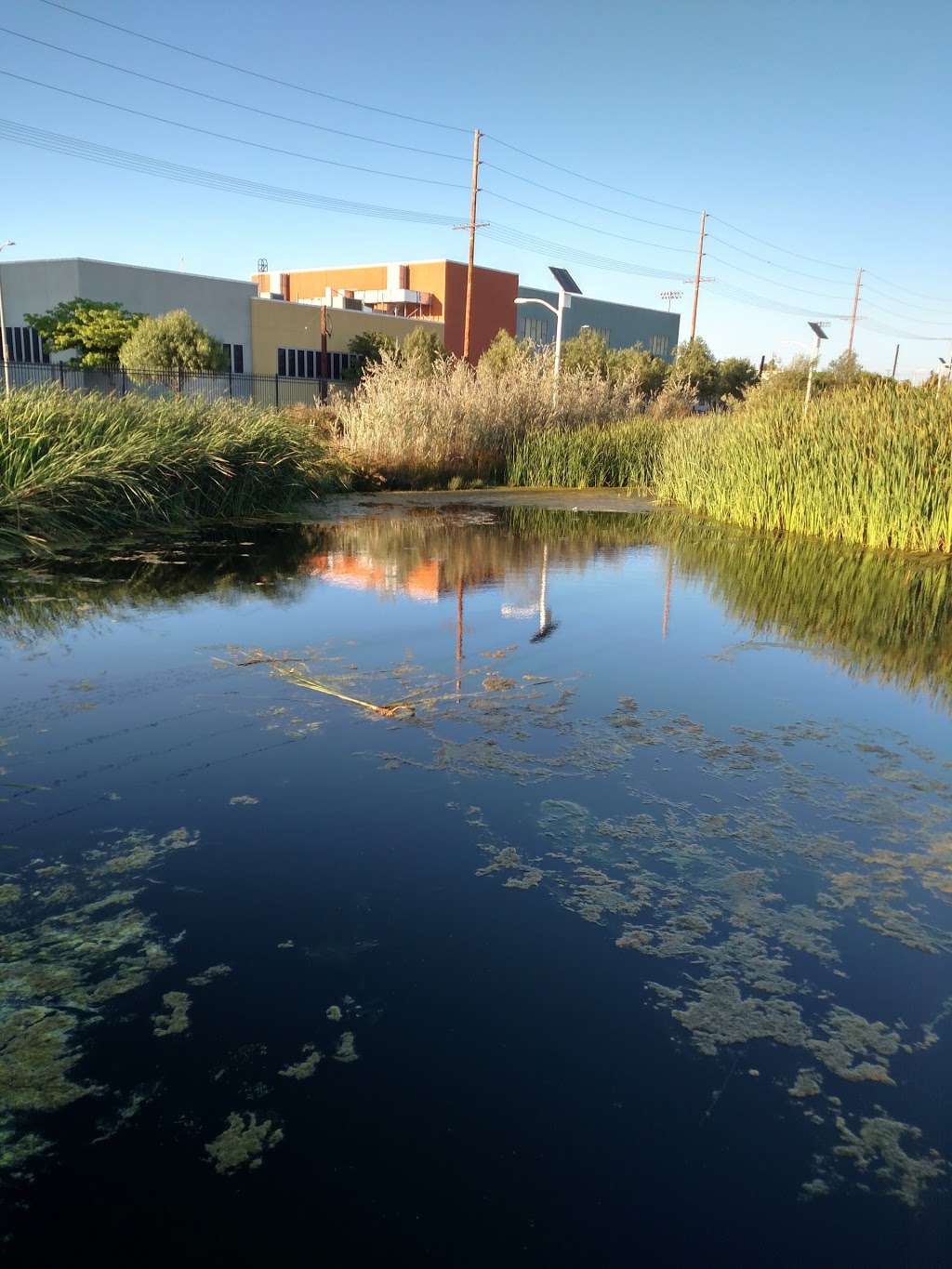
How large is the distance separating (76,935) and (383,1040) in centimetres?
98

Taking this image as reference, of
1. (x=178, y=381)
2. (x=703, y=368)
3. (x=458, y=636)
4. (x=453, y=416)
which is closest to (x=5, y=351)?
(x=178, y=381)

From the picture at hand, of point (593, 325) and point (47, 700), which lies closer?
point (47, 700)

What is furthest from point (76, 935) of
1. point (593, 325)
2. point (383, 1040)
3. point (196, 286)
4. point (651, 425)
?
point (593, 325)

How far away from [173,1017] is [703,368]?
4404 centimetres

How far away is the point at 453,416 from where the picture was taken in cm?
1490

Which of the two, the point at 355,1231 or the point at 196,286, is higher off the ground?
the point at 196,286

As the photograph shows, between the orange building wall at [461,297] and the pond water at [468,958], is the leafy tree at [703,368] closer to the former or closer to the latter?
the orange building wall at [461,297]

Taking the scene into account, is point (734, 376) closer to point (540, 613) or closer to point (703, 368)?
point (703, 368)

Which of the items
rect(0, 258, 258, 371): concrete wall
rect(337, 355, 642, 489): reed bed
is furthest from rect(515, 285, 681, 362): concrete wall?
rect(337, 355, 642, 489): reed bed

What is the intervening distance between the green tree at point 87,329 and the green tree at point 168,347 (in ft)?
2.66

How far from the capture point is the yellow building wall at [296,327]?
122 feet

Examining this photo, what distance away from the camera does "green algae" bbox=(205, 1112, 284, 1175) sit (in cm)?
189

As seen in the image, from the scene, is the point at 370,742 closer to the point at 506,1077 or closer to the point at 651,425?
the point at 506,1077

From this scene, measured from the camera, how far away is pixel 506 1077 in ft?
7.00
